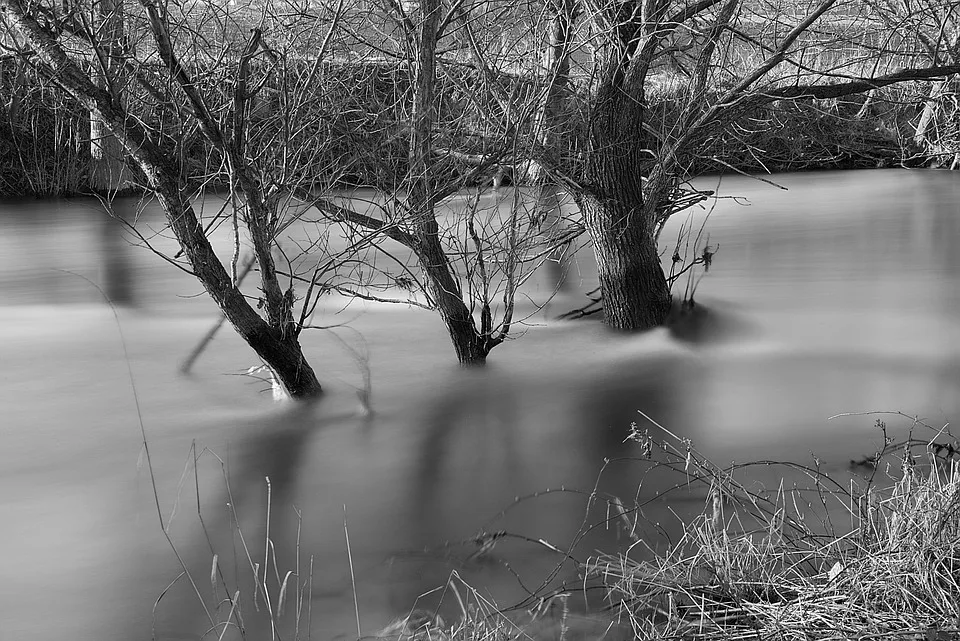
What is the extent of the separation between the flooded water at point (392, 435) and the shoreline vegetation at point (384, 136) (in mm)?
1464

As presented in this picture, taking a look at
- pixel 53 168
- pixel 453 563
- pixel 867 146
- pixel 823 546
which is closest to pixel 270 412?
pixel 453 563

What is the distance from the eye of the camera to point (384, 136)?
19.6 feet

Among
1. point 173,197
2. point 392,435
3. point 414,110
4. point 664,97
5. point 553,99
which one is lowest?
point 392,435

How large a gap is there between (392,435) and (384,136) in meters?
1.94

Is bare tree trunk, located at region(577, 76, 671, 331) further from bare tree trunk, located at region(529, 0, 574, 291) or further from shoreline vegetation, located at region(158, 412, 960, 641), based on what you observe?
shoreline vegetation, located at region(158, 412, 960, 641)

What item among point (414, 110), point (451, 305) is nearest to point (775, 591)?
point (414, 110)

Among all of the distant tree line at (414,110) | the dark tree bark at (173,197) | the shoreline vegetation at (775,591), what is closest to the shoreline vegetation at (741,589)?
the shoreline vegetation at (775,591)

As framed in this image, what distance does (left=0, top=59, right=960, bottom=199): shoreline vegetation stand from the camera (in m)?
5.76

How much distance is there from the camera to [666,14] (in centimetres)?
629

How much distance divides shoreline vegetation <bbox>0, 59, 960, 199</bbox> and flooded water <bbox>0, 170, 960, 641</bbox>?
1.46 m

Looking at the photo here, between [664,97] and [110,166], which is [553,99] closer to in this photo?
[664,97]

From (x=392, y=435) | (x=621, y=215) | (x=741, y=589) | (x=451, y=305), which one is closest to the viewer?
(x=741, y=589)

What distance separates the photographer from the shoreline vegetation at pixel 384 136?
5762 millimetres

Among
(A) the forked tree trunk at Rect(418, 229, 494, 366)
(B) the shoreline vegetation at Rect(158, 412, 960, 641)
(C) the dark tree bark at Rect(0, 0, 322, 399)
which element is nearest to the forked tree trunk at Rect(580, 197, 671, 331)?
(A) the forked tree trunk at Rect(418, 229, 494, 366)
